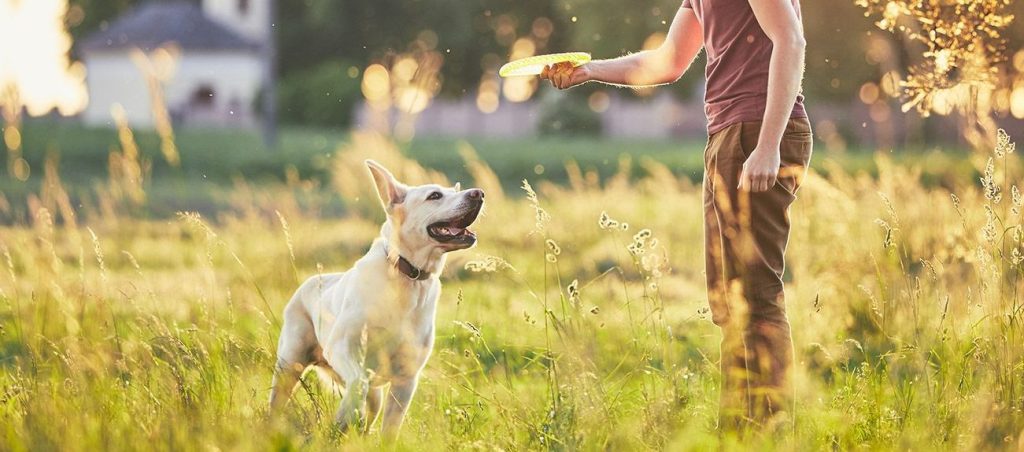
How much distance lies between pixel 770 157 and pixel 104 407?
7.79 ft

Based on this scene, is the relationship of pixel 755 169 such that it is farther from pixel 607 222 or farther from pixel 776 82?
pixel 607 222

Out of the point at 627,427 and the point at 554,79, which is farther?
the point at 554,79

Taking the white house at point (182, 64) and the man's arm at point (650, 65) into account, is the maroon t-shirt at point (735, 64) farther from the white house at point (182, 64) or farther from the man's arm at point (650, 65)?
the white house at point (182, 64)

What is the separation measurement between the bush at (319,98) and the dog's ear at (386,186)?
36459 millimetres

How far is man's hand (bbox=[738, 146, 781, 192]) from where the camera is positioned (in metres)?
3.55

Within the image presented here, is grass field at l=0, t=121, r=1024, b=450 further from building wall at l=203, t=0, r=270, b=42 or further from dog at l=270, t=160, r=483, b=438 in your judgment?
building wall at l=203, t=0, r=270, b=42

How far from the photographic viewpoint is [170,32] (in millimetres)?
50844

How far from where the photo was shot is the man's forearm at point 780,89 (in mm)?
3523

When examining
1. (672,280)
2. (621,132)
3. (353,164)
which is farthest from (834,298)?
(621,132)

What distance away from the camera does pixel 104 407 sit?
160 inches

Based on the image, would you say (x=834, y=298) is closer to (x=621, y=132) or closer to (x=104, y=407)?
(x=104, y=407)

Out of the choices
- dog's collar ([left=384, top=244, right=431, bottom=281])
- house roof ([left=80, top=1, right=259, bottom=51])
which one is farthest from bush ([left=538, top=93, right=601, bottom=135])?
dog's collar ([left=384, top=244, right=431, bottom=281])

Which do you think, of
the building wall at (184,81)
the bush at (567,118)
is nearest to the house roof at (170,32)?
the building wall at (184,81)

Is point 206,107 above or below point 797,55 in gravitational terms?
below
